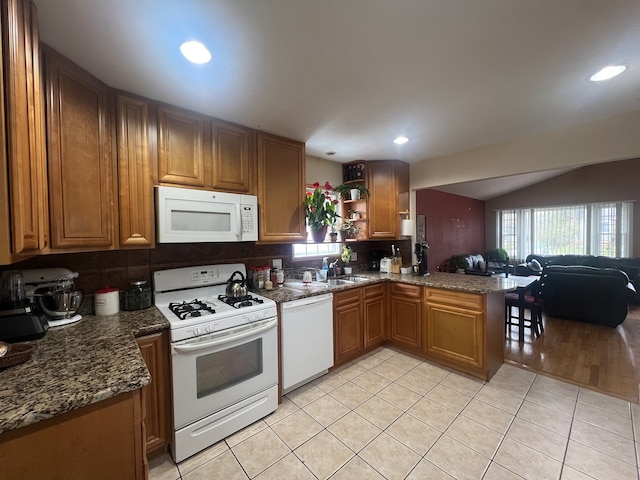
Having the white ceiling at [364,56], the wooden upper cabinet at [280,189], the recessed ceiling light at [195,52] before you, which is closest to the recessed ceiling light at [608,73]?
the white ceiling at [364,56]

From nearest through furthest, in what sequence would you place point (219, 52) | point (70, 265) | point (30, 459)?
point (30, 459), point (219, 52), point (70, 265)

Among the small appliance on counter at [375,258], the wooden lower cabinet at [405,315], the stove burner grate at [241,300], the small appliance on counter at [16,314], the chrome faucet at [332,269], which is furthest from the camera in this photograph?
Result: the small appliance on counter at [375,258]

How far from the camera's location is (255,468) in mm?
1618

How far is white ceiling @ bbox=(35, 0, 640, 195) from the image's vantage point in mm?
1173

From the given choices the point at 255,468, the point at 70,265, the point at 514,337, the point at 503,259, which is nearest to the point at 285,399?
the point at 255,468

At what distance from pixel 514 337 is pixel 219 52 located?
454 centimetres

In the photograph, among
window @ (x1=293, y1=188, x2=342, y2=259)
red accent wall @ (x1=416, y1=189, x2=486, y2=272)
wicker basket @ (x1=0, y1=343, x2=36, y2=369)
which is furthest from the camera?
red accent wall @ (x1=416, y1=189, x2=486, y2=272)

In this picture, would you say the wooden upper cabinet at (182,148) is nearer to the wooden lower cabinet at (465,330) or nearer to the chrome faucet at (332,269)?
the chrome faucet at (332,269)

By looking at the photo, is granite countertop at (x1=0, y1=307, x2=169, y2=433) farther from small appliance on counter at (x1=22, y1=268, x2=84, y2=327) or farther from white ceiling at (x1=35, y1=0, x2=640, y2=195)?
white ceiling at (x1=35, y1=0, x2=640, y2=195)

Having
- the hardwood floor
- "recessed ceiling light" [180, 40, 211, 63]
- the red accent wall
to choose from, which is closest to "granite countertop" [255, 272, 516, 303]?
the hardwood floor

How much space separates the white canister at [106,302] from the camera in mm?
1783

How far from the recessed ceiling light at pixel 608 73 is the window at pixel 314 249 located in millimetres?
2528

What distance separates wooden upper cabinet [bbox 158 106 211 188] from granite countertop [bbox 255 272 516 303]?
1145 mm

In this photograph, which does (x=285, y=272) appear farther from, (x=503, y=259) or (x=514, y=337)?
(x=503, y=259)
